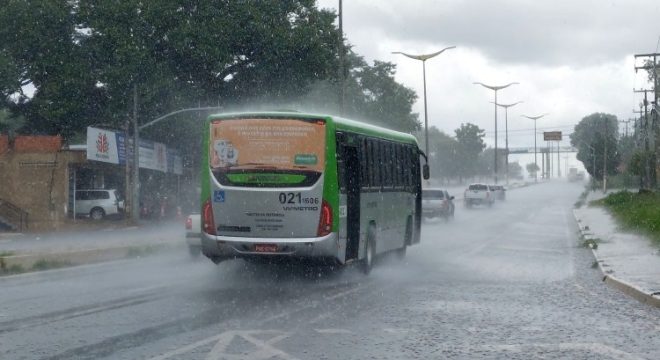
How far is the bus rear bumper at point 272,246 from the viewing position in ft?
52.0

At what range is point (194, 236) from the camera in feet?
75.4

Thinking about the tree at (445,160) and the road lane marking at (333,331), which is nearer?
→ the road lane marking at (333,331)

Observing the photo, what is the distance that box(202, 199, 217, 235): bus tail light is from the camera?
641 inches

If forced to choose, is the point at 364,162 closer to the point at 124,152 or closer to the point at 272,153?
the point at 272,153

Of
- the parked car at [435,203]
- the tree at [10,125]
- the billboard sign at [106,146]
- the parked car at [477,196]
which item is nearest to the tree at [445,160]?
the parked car at [477,196]

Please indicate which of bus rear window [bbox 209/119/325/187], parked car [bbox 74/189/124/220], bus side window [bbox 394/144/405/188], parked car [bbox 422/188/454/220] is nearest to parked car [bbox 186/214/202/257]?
bus side window [bbox 394/144/405/188]

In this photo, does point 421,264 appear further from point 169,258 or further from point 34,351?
point 34,351

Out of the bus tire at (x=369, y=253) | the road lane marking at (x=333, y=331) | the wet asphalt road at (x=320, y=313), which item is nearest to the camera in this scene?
the wet asphalt road at (x=320, y=313)

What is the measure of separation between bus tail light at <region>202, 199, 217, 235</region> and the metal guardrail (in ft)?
111

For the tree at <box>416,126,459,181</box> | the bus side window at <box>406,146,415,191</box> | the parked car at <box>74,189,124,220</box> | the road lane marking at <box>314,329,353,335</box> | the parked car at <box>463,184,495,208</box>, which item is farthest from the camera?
the tree at <box>416,126,459,181</box>

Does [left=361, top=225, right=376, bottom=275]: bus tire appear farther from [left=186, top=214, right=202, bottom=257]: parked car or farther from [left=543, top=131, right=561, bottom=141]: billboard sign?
[left=543, top=131, right=561, bottom=141]: billboard sign

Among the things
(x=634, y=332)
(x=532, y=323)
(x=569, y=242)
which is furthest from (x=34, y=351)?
(x=569, y=242)

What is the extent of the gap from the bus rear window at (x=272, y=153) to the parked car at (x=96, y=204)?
40913 millimetres

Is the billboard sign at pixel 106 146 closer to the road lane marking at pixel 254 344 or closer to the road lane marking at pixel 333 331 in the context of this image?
the road lane marking at pixel 333 331
